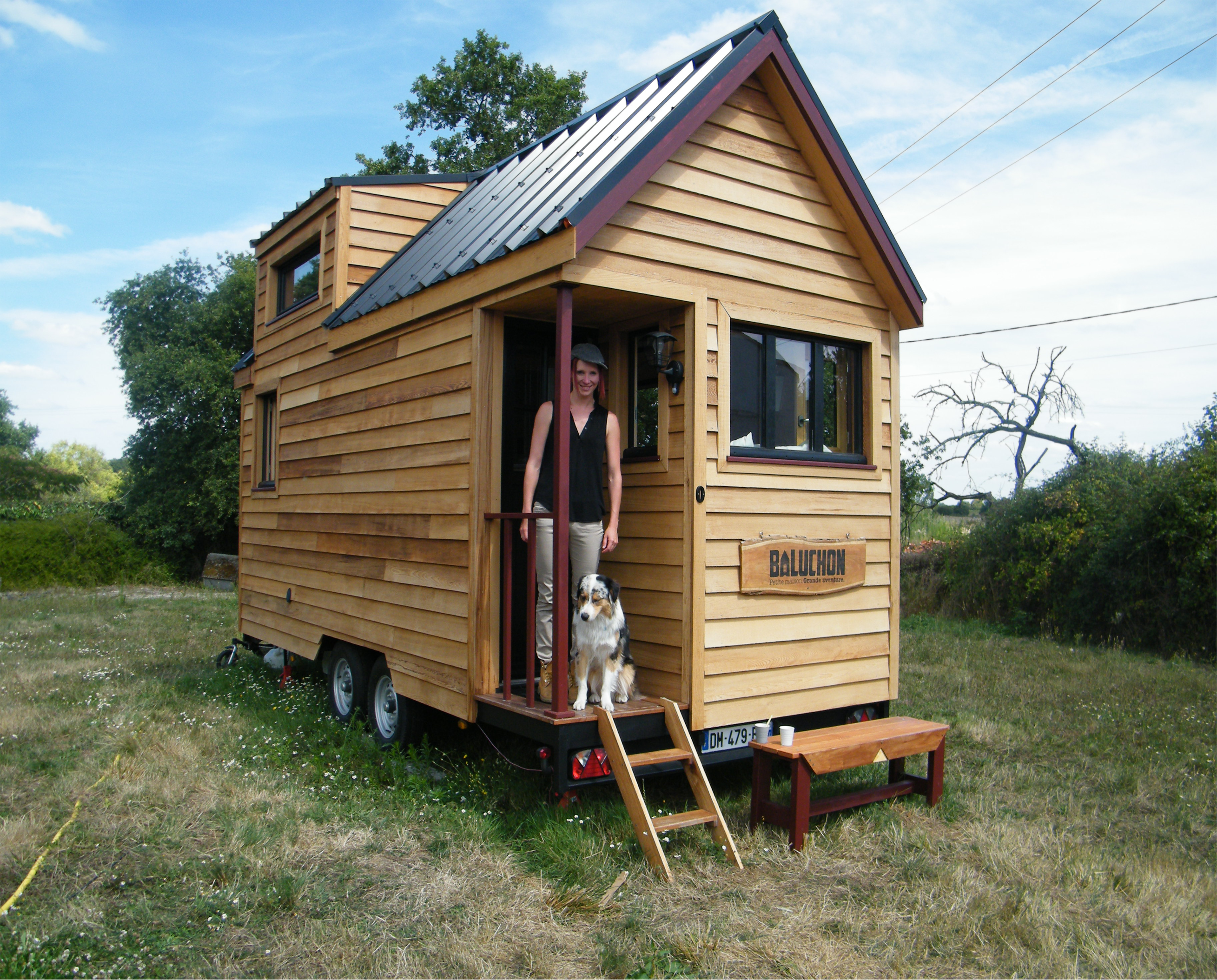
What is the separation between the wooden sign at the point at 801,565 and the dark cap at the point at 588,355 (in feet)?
4.63

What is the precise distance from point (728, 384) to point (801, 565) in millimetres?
1276

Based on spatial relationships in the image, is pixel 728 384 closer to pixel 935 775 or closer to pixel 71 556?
pixel 935 775

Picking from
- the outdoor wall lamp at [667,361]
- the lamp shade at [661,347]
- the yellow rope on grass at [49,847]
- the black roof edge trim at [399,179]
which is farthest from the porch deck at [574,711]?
the black roof edge trim at [399,179]

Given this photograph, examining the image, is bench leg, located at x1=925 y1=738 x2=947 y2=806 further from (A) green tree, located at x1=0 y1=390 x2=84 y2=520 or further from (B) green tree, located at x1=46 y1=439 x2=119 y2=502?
(B) green tree, located at x1=46 y1=439 x2=119 y2=502

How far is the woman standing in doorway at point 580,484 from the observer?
5.32 metres

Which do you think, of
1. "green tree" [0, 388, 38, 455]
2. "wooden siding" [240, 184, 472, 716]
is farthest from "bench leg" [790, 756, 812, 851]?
"green tree" [0, 388, 38, 455]

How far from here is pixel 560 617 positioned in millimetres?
4816

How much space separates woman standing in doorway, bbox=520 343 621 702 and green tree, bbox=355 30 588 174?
2256 cm

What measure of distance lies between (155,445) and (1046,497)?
24.7m

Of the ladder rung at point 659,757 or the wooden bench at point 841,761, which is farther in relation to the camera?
the wooden bench at point 841,761

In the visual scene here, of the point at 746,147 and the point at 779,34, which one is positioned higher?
the point at 779,34

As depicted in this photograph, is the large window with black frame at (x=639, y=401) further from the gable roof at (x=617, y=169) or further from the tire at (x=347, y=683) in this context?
the tire at (x=347, y=683)

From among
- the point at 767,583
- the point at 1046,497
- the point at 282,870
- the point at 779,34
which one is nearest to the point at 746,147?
the point at 779,34

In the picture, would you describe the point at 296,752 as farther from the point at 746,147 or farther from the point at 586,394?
the point at 746,147
